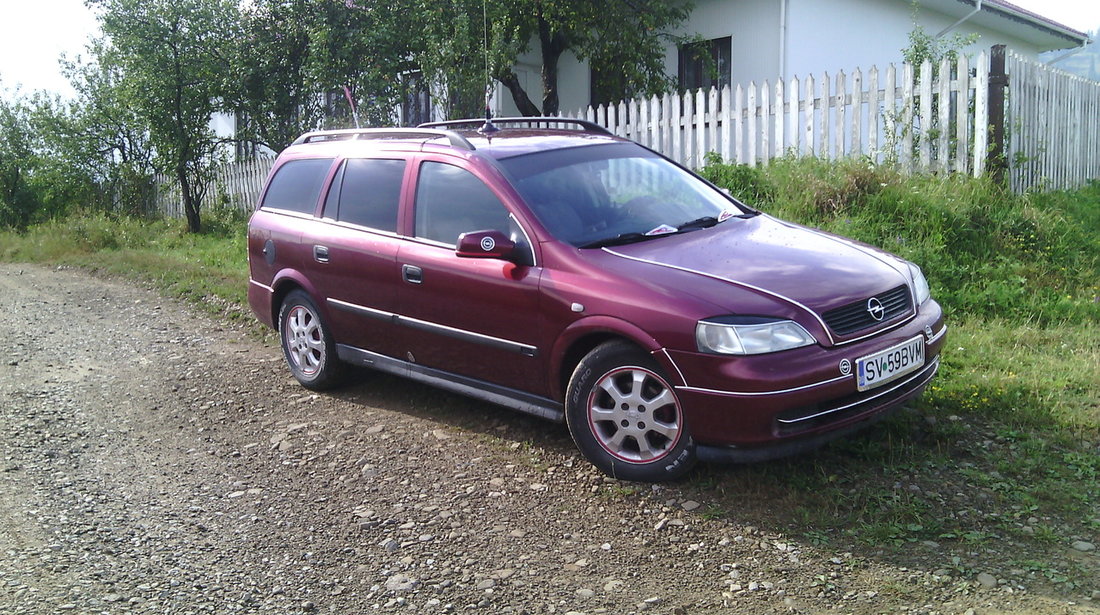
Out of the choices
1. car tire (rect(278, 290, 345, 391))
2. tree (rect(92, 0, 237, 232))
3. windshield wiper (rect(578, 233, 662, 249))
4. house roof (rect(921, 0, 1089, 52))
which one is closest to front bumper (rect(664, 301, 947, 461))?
windshield wiper (rect(578, 233, 662, 249))

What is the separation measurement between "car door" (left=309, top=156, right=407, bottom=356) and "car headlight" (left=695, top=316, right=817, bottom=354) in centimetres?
217

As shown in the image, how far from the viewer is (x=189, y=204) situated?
16875mm

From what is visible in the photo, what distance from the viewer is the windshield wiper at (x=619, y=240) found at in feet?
16.0

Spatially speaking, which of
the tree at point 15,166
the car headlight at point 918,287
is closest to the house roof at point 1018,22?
the car headlight at point 918,287

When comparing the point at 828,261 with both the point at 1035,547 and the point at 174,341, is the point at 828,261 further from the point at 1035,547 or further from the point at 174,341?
the point at 174,341

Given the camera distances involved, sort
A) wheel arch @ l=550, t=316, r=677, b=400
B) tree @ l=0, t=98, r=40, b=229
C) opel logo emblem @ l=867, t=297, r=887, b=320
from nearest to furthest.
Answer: wheel arch @ l=550, t=316, r=677, b=400 → opel logo emblem @ l=867, t=297, r=887, b=320 → tree @ l=0, t=98, r=40, b=229

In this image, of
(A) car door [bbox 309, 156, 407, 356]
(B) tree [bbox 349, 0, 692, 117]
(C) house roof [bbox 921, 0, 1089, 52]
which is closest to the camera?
(A) car door [bbox 309, 156, 407, 356]

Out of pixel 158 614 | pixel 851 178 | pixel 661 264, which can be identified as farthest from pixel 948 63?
pixel 158 614

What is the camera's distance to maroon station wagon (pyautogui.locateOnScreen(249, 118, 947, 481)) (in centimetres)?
420

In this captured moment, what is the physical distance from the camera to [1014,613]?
3301 millimetres

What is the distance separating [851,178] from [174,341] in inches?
244

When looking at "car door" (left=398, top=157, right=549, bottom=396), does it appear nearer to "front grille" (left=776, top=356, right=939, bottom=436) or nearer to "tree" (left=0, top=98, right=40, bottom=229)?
"front grille" (left=776, top=356, right=939, bottom=436)

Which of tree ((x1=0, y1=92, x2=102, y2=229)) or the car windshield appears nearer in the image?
the car windshield

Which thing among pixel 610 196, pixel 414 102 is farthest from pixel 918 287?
pixel 414 102
